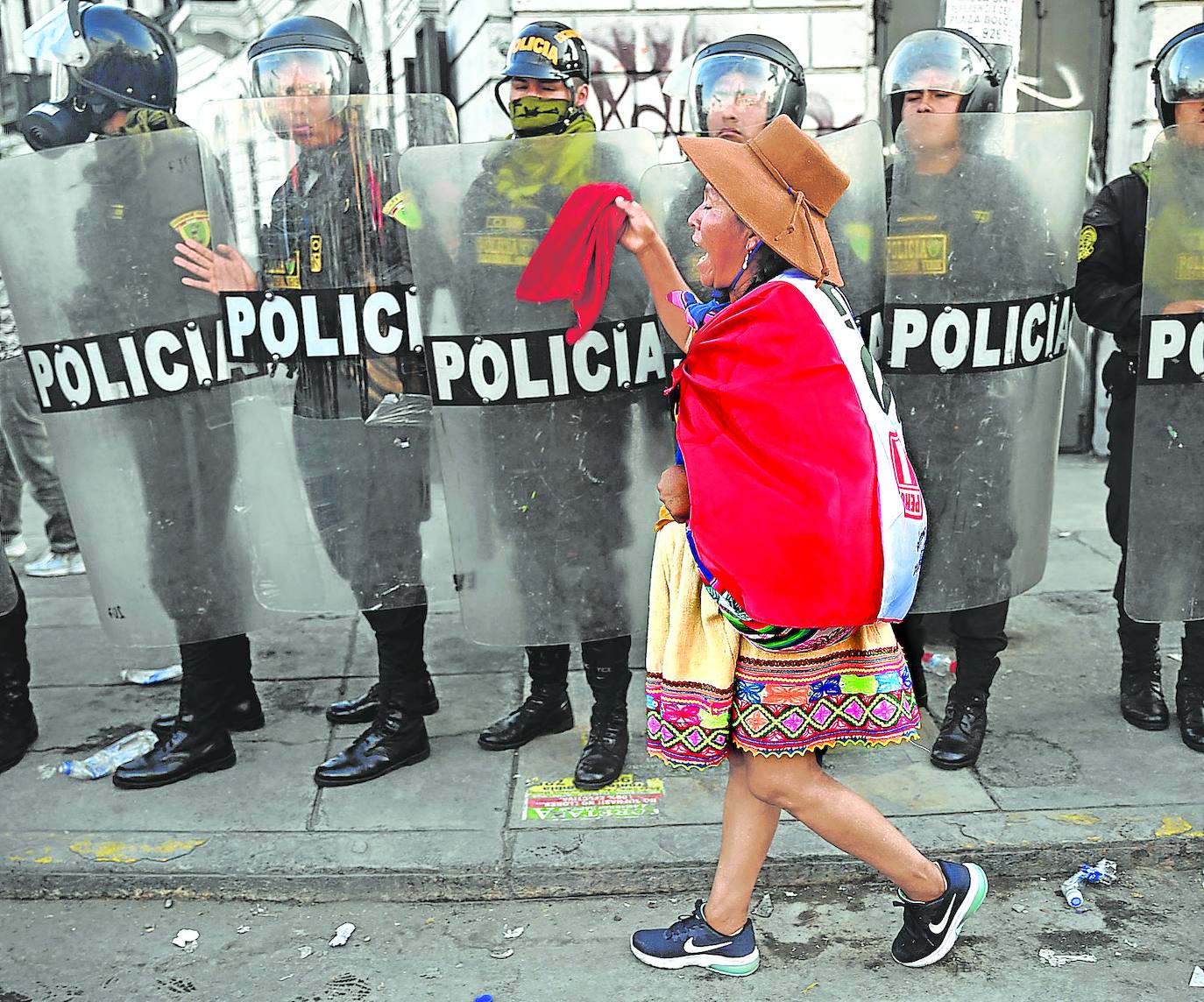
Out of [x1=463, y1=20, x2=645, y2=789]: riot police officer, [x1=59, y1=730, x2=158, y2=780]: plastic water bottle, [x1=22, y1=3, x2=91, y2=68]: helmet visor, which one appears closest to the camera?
[x1=463, y1=20, x2=645, y2=789]: riot police officer

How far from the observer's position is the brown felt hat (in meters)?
2.15

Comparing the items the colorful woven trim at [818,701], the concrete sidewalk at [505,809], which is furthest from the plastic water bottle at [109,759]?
the colorful woven trim at [818,701]

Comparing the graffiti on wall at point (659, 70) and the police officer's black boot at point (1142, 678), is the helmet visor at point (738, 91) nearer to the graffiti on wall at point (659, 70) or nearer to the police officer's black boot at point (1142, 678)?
the police officer's black boot at point (1142, 678)

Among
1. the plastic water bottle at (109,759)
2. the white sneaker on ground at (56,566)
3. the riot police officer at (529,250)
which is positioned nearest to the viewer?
the riot police officer at (529,250)

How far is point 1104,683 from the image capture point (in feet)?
13.6

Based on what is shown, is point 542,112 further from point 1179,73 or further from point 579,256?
point 1179,73

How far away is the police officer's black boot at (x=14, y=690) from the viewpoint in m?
3.67

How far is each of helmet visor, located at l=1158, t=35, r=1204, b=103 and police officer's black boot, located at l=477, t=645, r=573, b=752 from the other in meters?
2.37

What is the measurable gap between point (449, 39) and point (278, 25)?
5.42 meters

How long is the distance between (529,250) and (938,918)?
1.86m

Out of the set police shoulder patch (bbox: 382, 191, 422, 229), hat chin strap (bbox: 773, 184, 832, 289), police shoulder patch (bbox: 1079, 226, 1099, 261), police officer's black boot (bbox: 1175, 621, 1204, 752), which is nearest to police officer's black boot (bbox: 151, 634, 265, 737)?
police shoulder patch (bbox: 382, 191, 422, 229)

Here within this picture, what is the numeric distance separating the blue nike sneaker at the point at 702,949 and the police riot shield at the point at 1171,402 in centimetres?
156

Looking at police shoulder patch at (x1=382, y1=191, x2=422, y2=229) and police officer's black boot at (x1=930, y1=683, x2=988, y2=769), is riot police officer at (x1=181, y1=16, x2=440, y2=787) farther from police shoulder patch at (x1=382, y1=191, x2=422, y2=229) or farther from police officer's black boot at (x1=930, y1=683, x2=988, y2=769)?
police officer's black boot at (x1=930, y1=683, x2=988, y2=769)

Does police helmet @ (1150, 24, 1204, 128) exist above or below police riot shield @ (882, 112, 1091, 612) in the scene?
above
